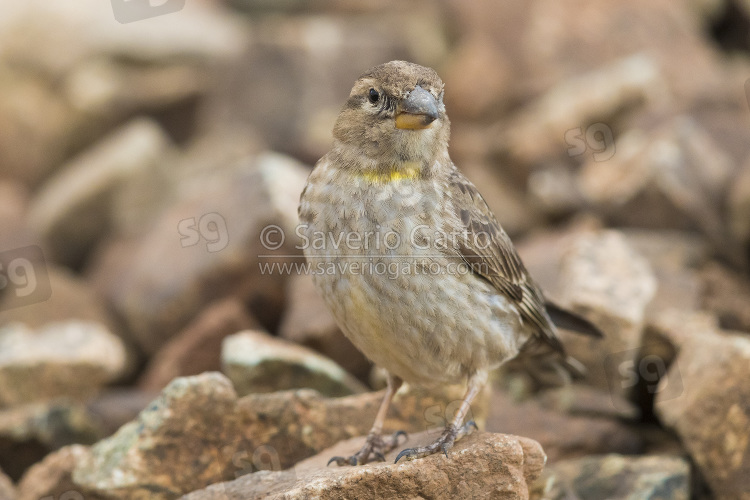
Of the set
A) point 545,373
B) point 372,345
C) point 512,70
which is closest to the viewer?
point 372,345

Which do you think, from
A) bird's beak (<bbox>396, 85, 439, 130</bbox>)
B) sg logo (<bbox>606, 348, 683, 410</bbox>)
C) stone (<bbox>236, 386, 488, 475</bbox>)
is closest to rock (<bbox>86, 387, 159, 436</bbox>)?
stone (<bbox>236, 386, 488, 475</bbox>)

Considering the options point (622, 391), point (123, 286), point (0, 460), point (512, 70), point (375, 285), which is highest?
point (512, 70)

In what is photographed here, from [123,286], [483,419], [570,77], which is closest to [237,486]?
[483,419]

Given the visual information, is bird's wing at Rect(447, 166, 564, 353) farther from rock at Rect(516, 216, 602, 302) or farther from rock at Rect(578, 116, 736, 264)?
rock at Rect(578, 116, 736, 264)

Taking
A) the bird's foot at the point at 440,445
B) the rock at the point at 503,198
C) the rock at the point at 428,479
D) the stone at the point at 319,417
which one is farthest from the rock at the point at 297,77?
the rock at the point at 428,479

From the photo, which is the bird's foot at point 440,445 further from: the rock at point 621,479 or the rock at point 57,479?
the rock at point 57,479

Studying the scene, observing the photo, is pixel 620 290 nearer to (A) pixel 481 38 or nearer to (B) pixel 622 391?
(B) pixel 622 391

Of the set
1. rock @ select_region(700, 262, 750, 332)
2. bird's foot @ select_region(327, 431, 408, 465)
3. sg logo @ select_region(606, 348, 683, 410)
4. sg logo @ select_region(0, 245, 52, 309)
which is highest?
sg logo @ select_region(0, 245, 52, 309)
